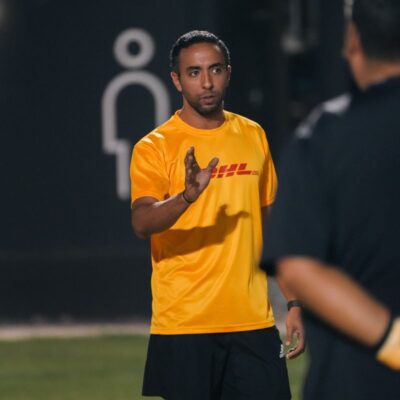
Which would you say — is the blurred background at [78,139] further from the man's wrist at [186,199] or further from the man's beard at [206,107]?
the man's wrist at [186,199]

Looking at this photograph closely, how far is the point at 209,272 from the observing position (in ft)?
20.2

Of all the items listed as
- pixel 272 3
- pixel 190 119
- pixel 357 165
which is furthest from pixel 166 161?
pixel 272 3

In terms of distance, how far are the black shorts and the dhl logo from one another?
61 centimetres

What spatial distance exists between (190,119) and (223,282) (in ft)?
2.19

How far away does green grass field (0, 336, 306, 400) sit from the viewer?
9.81 meters

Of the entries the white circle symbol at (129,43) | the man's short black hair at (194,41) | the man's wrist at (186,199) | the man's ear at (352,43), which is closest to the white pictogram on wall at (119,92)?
the white circle symbol at (129,43)

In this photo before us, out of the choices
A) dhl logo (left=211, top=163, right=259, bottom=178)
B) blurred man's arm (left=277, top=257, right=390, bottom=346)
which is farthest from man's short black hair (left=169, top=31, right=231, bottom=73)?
blurred man's arm (left=277, top=257, right=390, bottom=346)

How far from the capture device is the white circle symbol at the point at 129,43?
13.2 metres

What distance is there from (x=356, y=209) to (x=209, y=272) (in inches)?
99.3

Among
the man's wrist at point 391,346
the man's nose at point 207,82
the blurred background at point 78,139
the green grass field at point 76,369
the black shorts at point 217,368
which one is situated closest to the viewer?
the man's wrist at point 391,346

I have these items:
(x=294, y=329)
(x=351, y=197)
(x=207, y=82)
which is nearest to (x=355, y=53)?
(x=351, y=197)

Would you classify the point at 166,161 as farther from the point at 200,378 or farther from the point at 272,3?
the point at 272,3

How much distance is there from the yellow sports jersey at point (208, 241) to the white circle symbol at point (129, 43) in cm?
697

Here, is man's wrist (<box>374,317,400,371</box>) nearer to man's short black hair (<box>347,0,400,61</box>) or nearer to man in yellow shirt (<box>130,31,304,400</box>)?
man's short black hair (<box>347,0,400,61</box>)
